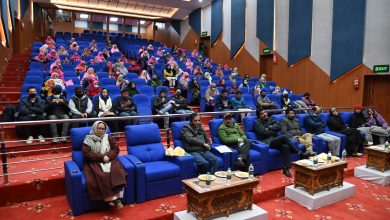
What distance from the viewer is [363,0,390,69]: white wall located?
6789mm

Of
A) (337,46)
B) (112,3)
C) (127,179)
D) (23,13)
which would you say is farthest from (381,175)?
(112,3)

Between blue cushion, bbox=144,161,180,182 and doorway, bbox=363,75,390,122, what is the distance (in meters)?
6.05

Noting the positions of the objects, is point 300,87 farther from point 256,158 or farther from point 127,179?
point 127,179

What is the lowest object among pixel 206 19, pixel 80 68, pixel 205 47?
pixel 80 68

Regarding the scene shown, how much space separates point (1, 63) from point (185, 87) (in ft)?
14.5

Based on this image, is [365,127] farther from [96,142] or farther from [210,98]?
[96,142]

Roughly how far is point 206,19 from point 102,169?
11744mm

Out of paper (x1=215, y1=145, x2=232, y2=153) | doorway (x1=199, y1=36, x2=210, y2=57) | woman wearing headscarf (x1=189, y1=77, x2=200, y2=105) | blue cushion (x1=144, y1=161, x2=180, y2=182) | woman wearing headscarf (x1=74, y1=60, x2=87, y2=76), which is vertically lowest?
blue cushion (x1=144, y1=161, x2=180, y2=182)

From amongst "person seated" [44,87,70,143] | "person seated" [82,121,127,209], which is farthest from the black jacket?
"person seated" [44,87,70,143]

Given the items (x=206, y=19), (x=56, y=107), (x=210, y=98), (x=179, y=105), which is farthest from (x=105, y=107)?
(x=206, y=19)

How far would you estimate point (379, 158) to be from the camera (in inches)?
172

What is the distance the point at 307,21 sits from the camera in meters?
8.60

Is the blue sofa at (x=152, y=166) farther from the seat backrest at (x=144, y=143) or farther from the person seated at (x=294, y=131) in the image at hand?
the person seated at (x=294, y=131)

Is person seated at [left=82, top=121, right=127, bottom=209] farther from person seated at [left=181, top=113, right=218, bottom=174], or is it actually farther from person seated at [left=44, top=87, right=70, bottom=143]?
person seated at [left=44, top=87, right=70, bottom=143]
